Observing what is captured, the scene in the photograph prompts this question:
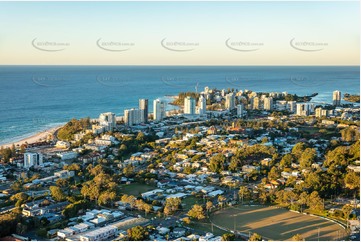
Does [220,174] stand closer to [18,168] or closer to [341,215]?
[341,215]

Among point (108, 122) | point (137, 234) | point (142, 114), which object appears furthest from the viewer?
point (142, 114)

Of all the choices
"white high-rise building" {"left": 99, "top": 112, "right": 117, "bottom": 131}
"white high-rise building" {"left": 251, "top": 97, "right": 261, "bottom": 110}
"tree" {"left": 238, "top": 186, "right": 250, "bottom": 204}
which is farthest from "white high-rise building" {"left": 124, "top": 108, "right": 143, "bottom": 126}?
"tree" {"left": 238, "top": 186, "right": 250, "bottom": 204}

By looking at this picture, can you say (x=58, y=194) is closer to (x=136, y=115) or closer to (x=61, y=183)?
(x=61, y=183)

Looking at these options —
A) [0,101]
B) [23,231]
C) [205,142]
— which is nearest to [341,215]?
[23,231]

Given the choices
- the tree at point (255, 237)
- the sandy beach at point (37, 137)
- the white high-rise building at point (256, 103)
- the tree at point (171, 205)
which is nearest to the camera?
the tree at point (255, 237)

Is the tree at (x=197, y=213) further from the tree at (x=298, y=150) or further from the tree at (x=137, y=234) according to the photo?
the tree at (x=298, y=150)

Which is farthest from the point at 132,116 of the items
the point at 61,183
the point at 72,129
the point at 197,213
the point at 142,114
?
the point at 197,213

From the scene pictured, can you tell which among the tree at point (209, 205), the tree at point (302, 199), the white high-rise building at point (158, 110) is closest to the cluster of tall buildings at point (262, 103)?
the white high-rise building at point (158, 110)
